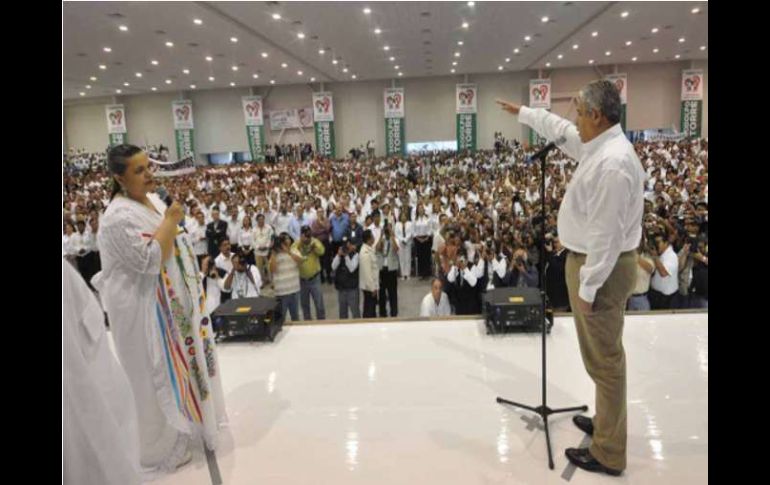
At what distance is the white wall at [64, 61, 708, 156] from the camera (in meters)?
21.9

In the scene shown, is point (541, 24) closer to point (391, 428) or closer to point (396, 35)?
point (396, 35)

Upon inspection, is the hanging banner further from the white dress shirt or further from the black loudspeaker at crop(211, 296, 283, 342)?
the white dress shirt

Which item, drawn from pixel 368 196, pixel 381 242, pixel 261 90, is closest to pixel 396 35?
pixel 368 196

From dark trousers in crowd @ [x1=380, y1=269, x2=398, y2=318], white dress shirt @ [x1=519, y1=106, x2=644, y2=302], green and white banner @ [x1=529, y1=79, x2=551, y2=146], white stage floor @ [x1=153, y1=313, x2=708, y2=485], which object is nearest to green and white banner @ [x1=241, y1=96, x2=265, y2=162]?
green and white banner @ [x1=529, y1=79, x2=551, y2=146]

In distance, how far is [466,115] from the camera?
21.6 meters

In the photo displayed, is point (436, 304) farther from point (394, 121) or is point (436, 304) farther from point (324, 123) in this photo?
point (394, 121)

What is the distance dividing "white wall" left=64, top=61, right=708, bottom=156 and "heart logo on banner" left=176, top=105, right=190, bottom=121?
1136 mm

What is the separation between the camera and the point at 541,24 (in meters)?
13.2

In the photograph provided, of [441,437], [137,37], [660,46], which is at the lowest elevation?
[441,437]

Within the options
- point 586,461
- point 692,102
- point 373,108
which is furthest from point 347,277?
point 692,102

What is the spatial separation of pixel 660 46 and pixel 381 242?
57.2 feet

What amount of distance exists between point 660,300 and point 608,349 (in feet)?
10.5

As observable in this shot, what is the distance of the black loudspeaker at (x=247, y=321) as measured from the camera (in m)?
3.29

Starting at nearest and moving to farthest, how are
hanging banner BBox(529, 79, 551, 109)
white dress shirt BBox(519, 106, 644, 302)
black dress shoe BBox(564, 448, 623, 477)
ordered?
1. white dress shirt BBox(519, 106, 644, 302)
2. black dress shoe BBox(564, 448, 623, 477)
3. hanging banner BBox(529, 79, 551, 109)
